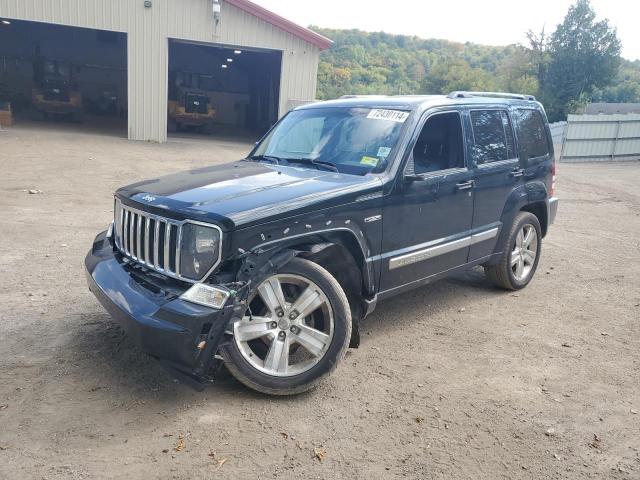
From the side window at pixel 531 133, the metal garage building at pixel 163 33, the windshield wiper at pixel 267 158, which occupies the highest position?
the metal garage building at pixel 163 33

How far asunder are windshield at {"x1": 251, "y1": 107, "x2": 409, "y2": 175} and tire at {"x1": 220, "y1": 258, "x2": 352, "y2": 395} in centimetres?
109

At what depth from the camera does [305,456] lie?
2988 mm

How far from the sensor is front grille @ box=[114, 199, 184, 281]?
132 inches

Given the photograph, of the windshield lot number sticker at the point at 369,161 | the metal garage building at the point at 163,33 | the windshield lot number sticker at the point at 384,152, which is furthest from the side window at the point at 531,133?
the metal garage building at the point at 163,33

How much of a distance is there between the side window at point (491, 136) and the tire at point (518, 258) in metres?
0.75

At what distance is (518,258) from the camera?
5.87 metres

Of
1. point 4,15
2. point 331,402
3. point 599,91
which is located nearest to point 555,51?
point 599,91

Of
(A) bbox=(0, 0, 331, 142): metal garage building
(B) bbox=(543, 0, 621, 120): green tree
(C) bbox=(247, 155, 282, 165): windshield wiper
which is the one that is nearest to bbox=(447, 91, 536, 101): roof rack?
(C) bbox=(247, 155, 282, 165): windshield wiper

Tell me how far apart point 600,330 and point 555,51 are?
6287cm

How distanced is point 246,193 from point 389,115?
157 cm

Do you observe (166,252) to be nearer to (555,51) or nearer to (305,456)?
(305,456)

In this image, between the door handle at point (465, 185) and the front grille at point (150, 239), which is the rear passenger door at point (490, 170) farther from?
the front grille at point (150, 239)

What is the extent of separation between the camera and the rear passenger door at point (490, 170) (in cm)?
502

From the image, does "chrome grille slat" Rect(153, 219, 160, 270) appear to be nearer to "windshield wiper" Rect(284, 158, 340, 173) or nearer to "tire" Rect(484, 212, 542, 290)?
"windshield wiper" Rect(284, 158, 340, 173)
